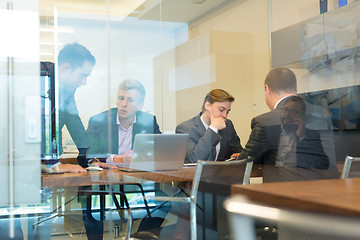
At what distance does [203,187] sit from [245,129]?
1.02 meters

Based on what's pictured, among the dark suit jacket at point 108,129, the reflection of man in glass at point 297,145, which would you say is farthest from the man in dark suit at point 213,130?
the reflection of man in glass at point 297,145

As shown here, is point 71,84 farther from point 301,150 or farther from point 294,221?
point 294,221

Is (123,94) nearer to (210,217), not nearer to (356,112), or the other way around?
(210,217)

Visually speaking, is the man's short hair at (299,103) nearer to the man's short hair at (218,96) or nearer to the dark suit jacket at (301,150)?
the dark suit jacket at (301,150)

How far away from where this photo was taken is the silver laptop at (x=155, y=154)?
10.9 feet

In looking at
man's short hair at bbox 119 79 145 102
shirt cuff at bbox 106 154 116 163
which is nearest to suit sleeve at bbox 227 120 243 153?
man's short hair at bbox 119 79 145 102

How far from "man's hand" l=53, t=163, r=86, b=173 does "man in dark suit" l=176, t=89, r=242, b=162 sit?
2.64ft

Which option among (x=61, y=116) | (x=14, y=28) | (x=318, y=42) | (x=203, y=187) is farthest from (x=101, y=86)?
(x=318, y=42)

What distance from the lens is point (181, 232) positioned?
2.69 m

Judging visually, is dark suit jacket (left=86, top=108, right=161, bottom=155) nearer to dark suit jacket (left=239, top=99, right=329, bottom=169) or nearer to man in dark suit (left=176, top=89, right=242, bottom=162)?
man in dark suit (left=176, top=89, right=242, bottom=162)

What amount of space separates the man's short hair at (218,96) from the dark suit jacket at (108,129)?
53 centimetres

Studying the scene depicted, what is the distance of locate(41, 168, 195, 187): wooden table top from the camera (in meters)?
3.07

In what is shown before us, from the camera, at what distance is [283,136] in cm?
380

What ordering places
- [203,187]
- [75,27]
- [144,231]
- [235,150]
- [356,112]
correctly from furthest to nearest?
[356,112], [235,150], [75,27], [203,187], [144,231]
